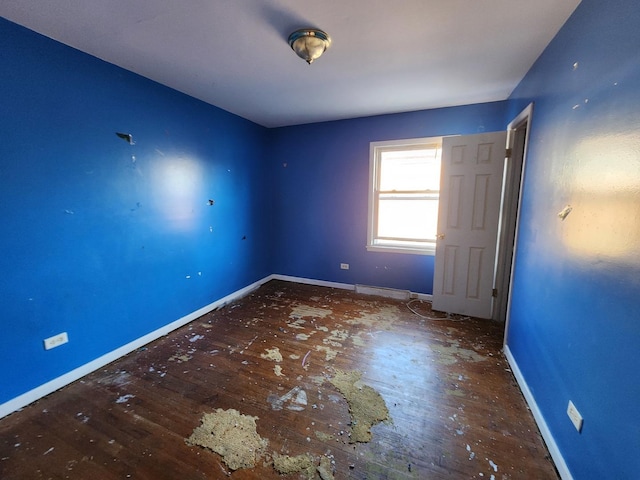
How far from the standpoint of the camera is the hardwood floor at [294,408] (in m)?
1.39

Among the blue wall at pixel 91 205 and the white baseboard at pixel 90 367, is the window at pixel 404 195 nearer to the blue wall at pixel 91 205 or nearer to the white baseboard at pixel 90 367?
the blue wall at pixel 91 205

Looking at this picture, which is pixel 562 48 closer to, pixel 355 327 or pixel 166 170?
pixel 355 327

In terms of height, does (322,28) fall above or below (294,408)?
above

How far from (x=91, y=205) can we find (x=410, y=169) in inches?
139

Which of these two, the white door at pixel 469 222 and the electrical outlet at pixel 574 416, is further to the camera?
the white door at pixel 469 222

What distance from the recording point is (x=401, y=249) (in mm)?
3645

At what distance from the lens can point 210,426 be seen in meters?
1.62

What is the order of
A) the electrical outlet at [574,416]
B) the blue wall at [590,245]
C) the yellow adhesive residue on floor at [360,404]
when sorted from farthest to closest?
the yellow adhesive residue on floor at [360,404]
the electrical outlet at [574,416]
the blue wall at [590,245]

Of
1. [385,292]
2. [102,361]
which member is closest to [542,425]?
[385,292]

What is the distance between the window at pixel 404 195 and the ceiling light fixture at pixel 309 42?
77.9 inches

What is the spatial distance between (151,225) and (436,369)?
295 centimetres

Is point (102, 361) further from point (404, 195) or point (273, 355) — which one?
point (404, 195)

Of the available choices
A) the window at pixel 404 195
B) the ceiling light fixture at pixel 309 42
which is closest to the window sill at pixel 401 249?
the window at pixel 404 195

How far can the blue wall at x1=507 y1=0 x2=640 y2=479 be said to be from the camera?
0.99 metres
